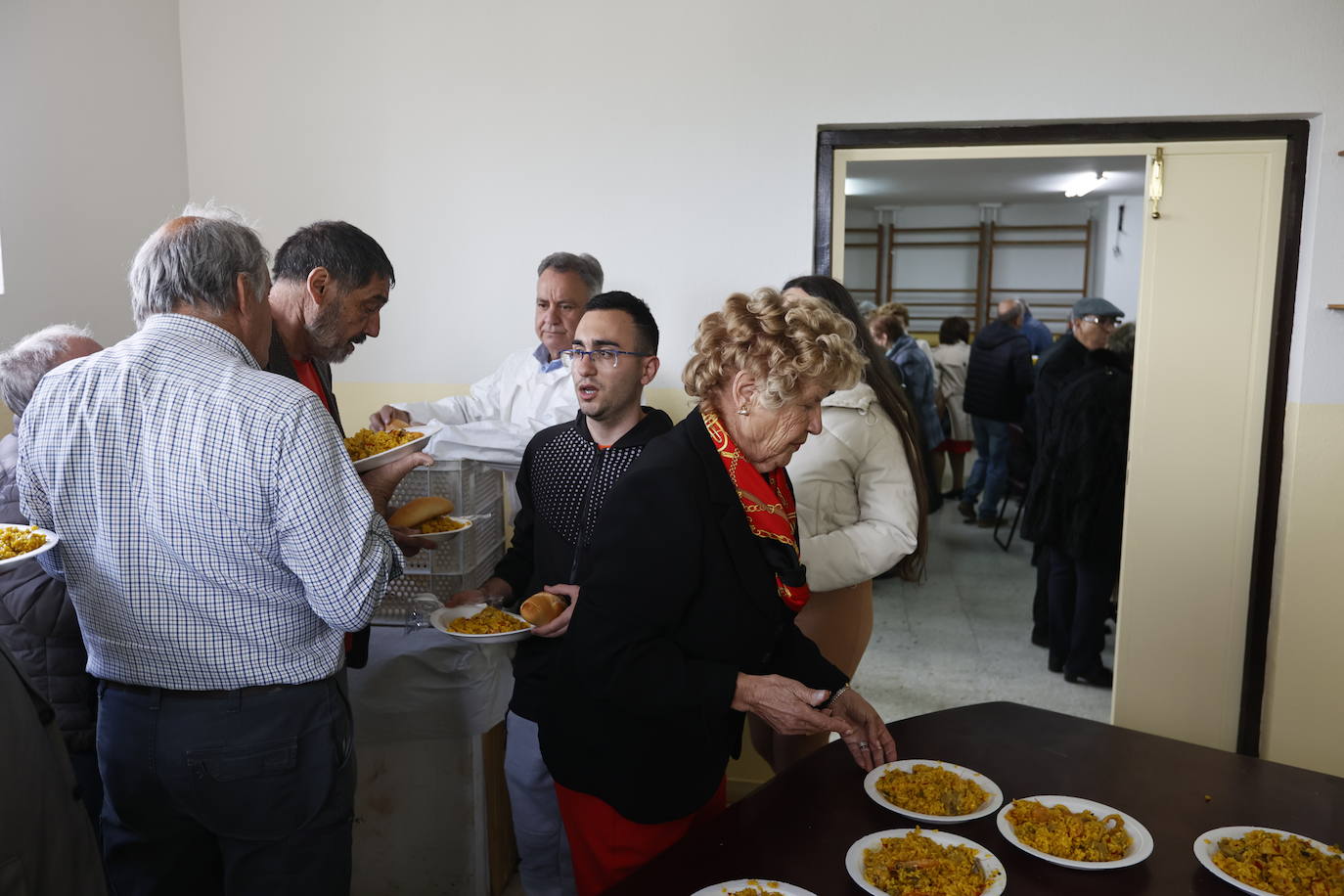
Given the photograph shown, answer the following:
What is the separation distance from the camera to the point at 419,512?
210 cm

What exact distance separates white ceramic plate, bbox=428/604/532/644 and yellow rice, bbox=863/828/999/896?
2.90 ft

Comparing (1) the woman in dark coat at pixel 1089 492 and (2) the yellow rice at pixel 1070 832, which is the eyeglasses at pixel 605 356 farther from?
(1) the woman in dark coat at pixel 1089 492

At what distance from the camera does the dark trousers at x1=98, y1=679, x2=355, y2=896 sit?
1.50 metres

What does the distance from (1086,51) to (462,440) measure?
7.15 feet

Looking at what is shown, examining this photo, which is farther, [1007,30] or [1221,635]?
[1221,635]

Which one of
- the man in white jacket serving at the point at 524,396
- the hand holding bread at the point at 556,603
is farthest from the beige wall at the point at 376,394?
the hand holding bread at the point at 556,603

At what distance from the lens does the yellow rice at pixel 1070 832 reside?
130 centimetres

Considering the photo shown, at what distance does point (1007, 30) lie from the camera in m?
2.88

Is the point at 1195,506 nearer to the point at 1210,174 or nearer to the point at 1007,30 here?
the point at 1210,174

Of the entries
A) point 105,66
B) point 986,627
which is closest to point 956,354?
point 986,627

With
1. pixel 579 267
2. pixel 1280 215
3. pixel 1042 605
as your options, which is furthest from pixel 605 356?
pixel 1042 605

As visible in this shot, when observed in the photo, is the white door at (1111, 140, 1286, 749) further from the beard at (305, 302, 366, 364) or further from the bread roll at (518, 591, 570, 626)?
the beard at (305, 302, 366, 364)

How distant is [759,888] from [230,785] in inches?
33.9

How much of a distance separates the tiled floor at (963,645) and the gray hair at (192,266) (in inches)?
116
